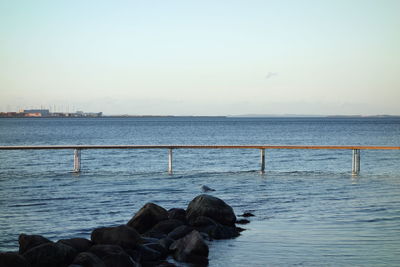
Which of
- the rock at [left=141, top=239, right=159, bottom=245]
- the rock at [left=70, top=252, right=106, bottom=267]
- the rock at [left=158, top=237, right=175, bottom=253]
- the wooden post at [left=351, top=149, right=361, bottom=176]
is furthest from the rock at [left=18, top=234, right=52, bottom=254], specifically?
the wooden post at [left=351, top=149, right=361, bottom=176]

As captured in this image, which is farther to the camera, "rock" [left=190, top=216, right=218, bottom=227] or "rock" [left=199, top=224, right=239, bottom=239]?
"rock" [left=190, top=216, right=218, bottom=227]

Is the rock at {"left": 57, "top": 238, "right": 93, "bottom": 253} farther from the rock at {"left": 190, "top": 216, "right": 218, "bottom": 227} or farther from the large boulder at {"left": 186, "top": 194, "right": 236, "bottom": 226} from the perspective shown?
the large boulder at {"left": 186, "top": 194, "right": 236, "bottom": 226}

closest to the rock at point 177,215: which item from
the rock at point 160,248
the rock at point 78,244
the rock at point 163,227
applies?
the rock at point 163,227

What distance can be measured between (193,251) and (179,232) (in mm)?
1912

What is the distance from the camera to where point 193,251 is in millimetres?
13719

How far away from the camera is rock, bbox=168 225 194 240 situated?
1544 cm

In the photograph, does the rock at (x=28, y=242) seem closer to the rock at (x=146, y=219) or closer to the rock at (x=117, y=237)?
the rock at (x=117, y=237)

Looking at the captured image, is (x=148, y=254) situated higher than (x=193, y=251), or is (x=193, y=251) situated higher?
(x=193, y=251)

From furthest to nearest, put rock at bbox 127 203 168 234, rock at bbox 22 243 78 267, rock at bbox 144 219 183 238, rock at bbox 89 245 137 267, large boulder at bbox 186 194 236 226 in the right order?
large boulder at bbox 186 194 236 226 < rock at bbox 127 203 168 234 < rock at bbox 144 219 183 238 < rock at bbox 89 245 137 267 < rock at bbox 22 243 78 267

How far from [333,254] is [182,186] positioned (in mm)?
16437

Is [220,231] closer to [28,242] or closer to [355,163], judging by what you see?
[28,242]

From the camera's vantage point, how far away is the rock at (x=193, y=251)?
1355 centimetres

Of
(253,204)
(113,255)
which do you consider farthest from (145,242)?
(253,204)

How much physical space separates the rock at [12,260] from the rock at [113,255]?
1.69 m
